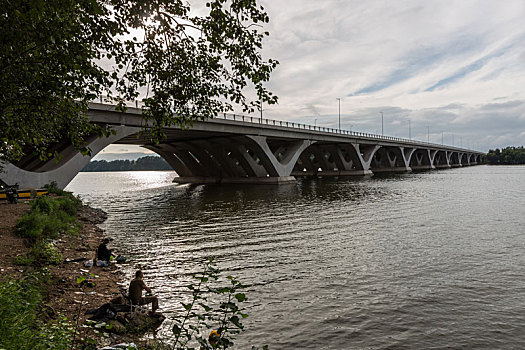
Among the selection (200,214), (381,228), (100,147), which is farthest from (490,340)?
(100,147)

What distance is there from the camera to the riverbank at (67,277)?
643 cm

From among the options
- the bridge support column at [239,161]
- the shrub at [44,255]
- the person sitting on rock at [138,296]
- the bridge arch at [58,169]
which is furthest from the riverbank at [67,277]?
the bridge support column at [239,161]

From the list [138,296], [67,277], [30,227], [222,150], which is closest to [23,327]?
[138,296]

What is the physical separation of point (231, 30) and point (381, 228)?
13.7 metres

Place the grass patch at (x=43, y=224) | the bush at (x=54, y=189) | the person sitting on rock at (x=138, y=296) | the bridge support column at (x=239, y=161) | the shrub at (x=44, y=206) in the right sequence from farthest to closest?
the bridge support column at (x=239, y=161) → the bush at (x=54, y=189) → the shrub at (x=44, y=206) → the grass patch at (x=43, y=224) → the person sitting on rock at (x=138, y=296)

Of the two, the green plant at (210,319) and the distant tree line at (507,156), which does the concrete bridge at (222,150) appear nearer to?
the green plant at (210,319)

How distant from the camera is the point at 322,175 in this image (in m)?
77.5

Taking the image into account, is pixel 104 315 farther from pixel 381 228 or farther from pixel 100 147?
pixel 100 147

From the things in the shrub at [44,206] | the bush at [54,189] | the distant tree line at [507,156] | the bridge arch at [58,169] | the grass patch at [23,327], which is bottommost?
the grass patch at [23,327]

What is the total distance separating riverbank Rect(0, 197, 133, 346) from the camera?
6.43 m

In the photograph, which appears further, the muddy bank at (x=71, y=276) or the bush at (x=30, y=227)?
the bush at (x=30, y=227)

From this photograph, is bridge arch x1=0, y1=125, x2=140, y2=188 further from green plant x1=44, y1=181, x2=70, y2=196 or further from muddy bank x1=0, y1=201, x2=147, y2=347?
muddy bank x1=0, y1=201, x2=147, y2=347

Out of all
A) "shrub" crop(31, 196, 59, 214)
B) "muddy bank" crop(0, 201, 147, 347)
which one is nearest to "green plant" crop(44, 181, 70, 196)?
"shrub" crop(31, 196, 59, 214)

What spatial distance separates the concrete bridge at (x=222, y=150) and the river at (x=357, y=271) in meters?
9.84
